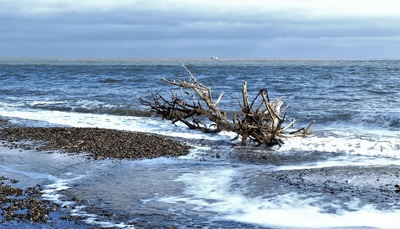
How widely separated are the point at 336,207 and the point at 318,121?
10.9 m

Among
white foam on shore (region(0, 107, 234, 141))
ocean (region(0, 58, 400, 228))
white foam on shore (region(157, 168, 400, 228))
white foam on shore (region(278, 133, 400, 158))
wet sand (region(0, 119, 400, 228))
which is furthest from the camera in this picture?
white foam on shore (region(0, 107, 234, 141))

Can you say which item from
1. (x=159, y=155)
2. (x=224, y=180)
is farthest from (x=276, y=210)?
(x=159, y=155)

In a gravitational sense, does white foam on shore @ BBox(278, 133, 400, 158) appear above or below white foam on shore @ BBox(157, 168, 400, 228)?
below

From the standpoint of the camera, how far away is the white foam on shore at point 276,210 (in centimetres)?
651

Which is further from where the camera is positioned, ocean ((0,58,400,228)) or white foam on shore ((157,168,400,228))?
ocean ((0,58,400,228))

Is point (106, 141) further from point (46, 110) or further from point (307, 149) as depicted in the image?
point (46, 110)

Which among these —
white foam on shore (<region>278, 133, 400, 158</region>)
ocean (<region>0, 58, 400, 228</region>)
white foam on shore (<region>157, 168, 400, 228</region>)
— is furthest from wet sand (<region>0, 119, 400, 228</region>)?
white foam on shore (<region>278, 133, 400, 158</region>)

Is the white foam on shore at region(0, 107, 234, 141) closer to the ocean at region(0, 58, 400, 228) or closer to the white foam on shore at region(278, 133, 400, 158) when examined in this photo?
the ocean at region(0, 58, 400, 228)

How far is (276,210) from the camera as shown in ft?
23.1

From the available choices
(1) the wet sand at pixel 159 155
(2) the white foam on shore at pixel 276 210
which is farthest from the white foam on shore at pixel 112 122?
(2) the white foam on shore at pixel 276 210

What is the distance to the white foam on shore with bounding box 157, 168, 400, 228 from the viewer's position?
6512mm

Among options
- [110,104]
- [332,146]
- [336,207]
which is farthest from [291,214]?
[110,104]

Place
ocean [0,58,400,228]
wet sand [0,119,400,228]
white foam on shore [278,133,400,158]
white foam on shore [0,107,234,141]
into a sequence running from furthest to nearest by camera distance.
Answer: white foam on shore [0,107,234,141]
white foam on shore [278,133,400,158]
wet sand [0,119,400,228]
ocean [0,58,400,228]

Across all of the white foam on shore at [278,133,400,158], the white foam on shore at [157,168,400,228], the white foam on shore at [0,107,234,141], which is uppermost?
the white foam on shore at [157,168,400,228]
